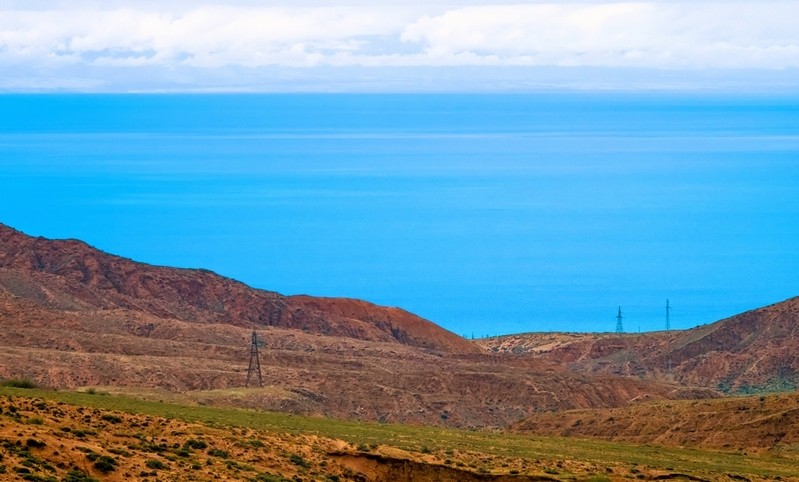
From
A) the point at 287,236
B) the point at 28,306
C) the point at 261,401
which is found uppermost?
the point at 287,236

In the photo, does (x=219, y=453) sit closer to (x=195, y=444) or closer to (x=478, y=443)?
(x=195, y=444)

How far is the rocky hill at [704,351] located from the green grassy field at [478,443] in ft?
108

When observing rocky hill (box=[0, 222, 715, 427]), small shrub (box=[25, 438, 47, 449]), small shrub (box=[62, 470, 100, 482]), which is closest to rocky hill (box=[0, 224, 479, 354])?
rocky hill (box=[0, 222, 715, 427])

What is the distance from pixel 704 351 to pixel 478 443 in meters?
47.4

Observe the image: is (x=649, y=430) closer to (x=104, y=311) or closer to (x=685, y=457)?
(x=685, y=457)

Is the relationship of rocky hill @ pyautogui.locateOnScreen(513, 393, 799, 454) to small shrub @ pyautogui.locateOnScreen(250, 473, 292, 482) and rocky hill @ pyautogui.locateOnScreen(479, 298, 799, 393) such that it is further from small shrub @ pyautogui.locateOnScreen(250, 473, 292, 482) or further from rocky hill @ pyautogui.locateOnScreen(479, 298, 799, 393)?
small shrub @ pyautogui.locateOnScreen(250, 473, 292, 482)

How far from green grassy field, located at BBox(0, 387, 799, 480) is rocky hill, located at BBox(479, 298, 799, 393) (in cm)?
3290

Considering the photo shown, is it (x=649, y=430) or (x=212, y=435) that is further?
(x=649, y=430)

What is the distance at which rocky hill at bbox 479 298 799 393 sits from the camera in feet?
277

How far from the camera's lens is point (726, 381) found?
3334 inches

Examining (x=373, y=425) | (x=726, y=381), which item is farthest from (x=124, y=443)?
(x=726, y=381)

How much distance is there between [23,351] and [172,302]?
30814 millimetres

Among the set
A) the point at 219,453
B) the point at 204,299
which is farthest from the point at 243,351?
the point at 219,453

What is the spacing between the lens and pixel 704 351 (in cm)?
9112
